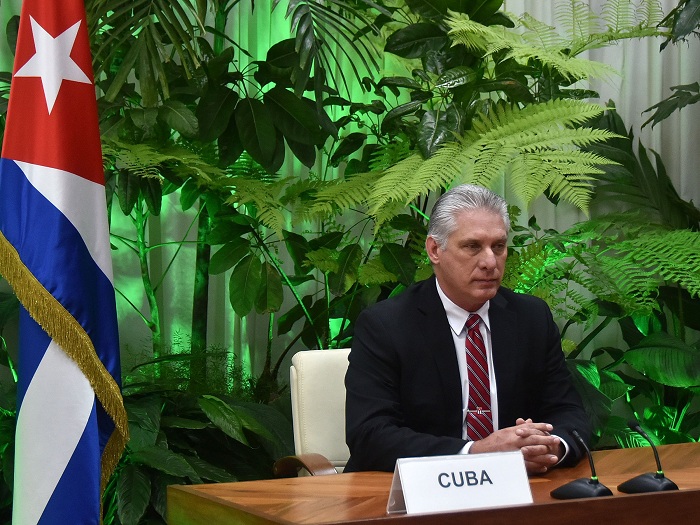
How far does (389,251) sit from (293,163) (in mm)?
854

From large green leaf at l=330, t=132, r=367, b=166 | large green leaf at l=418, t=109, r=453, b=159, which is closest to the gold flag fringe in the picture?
large green leaf at l=418, t=109, r=453, b=159

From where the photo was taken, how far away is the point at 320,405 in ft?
8.49

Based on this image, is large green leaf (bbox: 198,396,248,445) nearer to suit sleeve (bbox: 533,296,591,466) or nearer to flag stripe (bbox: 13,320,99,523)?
flag stripe (bbox: 13,320,99,523)

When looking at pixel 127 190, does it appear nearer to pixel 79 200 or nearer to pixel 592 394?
pixel 79 200

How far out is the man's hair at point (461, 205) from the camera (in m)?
2.38

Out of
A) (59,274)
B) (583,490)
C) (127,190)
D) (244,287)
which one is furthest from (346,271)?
(583,490)

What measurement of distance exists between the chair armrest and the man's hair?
65 cm

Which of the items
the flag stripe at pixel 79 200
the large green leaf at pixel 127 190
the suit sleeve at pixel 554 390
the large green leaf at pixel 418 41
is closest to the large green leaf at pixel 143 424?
the flag stripe at pixel 79 200

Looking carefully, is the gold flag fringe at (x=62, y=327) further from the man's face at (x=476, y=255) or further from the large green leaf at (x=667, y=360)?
the large green leaf at (x=667, y=360)

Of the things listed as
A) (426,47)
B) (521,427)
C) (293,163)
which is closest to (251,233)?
(293,163)

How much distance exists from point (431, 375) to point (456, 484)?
2.83 ft

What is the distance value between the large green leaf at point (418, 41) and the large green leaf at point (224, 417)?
1.50 meters

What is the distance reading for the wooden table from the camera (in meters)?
1.39

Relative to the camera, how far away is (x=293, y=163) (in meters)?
4.13
